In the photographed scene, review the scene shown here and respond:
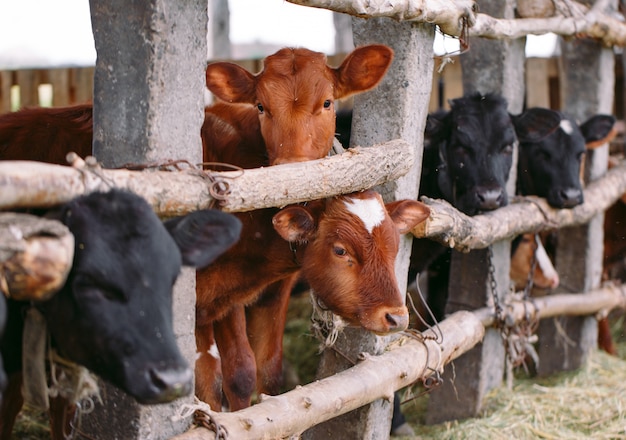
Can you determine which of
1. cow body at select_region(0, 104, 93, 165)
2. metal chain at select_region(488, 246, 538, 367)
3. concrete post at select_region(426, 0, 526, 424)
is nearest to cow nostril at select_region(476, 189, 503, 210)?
metal chain at select_region(488, 246, 538, 367)

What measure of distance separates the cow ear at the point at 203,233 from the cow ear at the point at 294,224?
1.36 metres

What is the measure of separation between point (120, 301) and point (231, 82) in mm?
2493

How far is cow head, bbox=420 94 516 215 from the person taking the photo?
19.6 ft

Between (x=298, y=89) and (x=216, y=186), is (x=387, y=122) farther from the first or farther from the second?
(x=216, y=186)

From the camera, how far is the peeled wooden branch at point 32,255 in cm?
225

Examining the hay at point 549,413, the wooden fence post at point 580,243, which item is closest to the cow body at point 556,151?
the wooden fence post at point 580,243

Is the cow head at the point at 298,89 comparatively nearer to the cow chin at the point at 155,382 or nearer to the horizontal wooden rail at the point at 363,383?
the horizontal wooden rail at the point at 363,383

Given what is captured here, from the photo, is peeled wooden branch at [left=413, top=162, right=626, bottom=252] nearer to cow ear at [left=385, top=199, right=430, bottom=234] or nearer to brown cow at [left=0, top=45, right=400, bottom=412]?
cow ear at [left=385, top=199, right=430, bottom=234]

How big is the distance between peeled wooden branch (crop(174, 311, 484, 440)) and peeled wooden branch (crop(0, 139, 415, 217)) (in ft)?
2.73

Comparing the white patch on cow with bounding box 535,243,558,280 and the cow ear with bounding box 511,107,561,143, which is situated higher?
the cow ear with bounding box 511,107,561,143

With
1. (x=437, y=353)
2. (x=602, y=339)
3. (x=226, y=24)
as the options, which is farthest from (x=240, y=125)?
(x=226, y=24)

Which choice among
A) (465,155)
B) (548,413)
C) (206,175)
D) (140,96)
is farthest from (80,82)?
(206,175)

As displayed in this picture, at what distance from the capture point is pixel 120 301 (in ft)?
8.16

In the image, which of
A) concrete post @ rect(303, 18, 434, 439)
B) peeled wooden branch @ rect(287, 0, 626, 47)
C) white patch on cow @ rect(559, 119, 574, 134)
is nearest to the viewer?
peeled wooden branch @ rect(287, 0, 626, 47)
